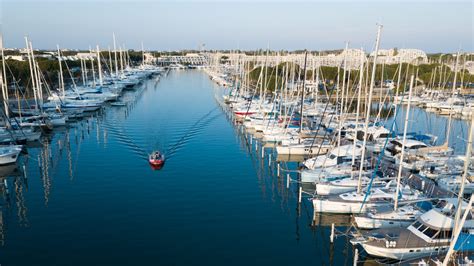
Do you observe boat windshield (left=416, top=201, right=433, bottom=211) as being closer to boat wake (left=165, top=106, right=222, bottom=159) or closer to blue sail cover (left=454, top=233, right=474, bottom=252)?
blue sail cover (left=454, top=233, right=474, bottom=252)

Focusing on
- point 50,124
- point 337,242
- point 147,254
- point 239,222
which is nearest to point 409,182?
point 337,242

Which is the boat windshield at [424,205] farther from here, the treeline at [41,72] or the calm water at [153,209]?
the treeline at [41,72]

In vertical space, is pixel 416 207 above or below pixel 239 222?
above

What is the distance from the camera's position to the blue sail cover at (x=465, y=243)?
19188 mm

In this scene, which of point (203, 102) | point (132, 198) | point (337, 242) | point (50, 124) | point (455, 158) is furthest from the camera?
point (203, 102)

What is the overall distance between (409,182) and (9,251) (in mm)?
28863

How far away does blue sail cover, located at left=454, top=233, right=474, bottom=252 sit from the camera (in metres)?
19.2

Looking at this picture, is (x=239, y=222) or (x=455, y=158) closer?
(x=239, y=222)

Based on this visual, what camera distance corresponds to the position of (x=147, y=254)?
22.8m

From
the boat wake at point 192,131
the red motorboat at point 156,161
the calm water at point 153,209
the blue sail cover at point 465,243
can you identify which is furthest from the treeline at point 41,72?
the blue sail cover at point 465,243

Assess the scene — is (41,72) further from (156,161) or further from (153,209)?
(153,209)

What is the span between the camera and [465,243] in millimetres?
19344

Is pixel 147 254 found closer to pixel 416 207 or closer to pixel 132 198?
pixel 132 198

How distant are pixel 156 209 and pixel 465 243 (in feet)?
64.0
